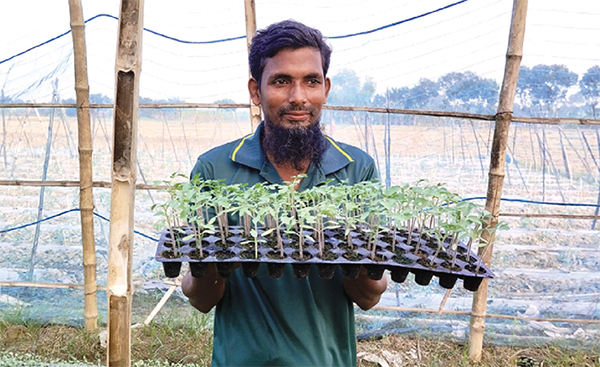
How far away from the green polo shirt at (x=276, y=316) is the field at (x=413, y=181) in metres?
1.86

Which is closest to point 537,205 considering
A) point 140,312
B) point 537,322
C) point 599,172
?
point 599,172

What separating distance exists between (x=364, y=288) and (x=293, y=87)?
0.82 meters

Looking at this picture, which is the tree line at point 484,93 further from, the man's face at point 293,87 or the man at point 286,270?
the man's face at point 293,87

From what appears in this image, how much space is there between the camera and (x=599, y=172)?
3268 mm

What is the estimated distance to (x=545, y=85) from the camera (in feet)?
10.6

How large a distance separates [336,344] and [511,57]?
7.59ft

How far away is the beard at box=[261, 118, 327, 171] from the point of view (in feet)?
5.86

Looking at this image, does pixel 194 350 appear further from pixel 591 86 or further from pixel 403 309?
pixel 591 86

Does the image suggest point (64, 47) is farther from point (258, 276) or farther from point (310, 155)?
point (258, 276)

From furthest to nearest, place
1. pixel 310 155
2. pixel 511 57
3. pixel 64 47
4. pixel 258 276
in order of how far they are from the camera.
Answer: pixel 64 47 → pixel 511 57 → pixel 310 155 → pixel 258 276

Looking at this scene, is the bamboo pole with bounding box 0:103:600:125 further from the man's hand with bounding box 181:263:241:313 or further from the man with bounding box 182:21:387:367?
the man's hand with bounding box 181:263:241:313

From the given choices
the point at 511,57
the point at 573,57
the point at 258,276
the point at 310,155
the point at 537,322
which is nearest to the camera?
the point at 258,276

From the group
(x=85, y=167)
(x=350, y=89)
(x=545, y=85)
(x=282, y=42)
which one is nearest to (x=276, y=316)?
→ (x=282, y=42)

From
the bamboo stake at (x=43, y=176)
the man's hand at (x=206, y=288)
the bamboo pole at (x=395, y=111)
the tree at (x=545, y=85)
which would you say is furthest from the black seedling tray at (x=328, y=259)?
the bamboo stake at (x=43, y=176)
